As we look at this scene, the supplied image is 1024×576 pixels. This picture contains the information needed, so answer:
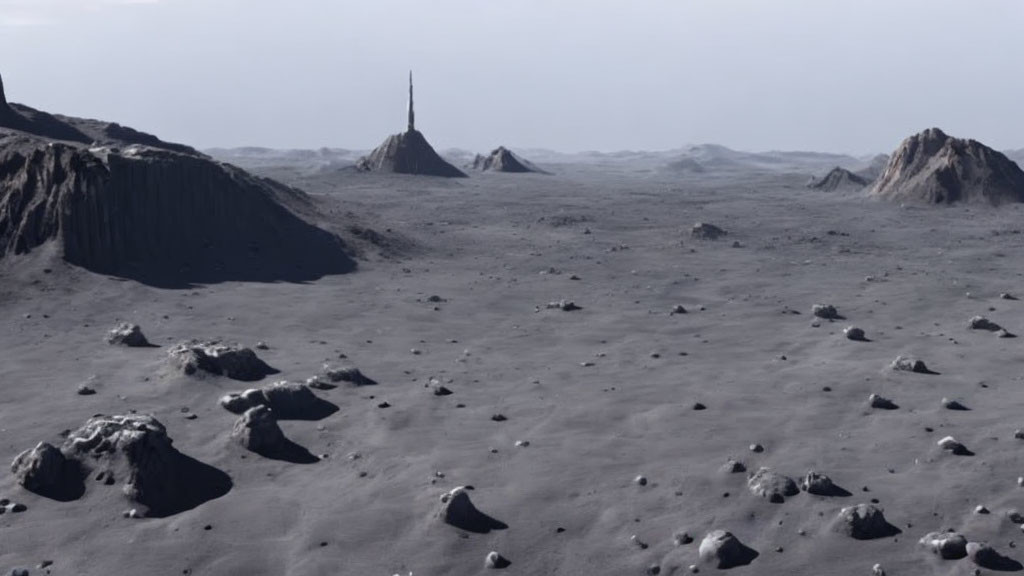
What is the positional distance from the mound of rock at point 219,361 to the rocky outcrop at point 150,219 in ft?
27.6

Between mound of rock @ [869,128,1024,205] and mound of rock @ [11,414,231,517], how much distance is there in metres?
37.8

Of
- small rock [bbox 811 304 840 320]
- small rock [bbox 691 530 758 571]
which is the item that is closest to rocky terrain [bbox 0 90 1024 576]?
small rock [bbox 691 530 758 571]

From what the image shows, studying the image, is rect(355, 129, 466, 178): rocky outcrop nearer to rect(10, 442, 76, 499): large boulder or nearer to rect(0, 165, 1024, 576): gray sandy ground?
rect(0, 165, 1024, 576): gray sandy ground

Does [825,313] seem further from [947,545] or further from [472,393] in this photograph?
[947,545]

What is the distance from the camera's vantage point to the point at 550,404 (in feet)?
58.5

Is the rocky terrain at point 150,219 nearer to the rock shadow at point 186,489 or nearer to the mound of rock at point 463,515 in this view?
the rock shadow at point 186,489

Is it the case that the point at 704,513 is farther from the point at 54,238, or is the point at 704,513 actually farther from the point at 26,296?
the point at 54,238

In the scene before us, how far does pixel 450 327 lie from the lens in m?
23.9

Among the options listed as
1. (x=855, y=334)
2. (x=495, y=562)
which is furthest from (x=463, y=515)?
(x=855, y=334)

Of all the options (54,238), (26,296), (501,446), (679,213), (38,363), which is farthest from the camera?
(679,213)

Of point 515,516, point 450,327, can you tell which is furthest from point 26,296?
Answer: point 515,516

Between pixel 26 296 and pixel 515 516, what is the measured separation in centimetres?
1516

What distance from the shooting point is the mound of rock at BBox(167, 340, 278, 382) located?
18.9m

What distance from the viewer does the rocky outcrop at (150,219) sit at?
2764cm
